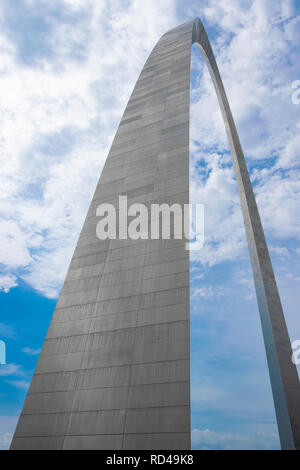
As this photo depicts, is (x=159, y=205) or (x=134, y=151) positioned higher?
(x=134, y=151)

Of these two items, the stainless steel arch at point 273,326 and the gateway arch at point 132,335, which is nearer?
the gateway arch at point 132,335

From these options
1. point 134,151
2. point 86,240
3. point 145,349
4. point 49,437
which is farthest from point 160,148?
point 49,437

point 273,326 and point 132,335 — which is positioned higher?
point 273,326

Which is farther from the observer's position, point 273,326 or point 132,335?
point 273,326

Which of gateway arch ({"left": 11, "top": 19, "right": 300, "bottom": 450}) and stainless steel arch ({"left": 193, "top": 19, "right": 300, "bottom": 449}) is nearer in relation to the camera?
gateway arch ({"left": 11, "top": 19, "right": 300, "bottom": 450})

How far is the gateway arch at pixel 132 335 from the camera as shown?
9.51 meters

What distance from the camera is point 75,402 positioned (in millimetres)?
10461

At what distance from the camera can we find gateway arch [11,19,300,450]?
31.2 feet

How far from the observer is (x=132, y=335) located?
1106 centimetres

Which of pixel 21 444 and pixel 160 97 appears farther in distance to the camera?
pixel 160 97
